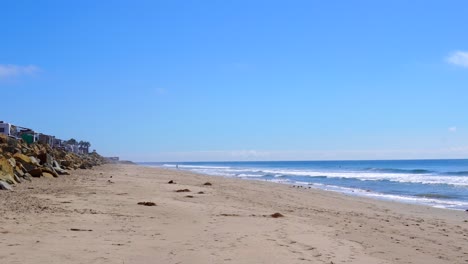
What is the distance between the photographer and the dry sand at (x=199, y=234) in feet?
22.6

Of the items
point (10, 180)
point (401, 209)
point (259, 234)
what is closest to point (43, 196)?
point (10, 180)

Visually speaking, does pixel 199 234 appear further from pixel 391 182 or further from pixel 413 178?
pixel 413 178

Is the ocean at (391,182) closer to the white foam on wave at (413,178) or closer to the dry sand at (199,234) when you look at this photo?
the white foam on wave at (413,178)

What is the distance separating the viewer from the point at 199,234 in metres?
8.68

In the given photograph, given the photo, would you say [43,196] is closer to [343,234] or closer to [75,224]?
[75,224]

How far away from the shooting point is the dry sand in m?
6.89

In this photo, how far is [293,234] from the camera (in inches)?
359

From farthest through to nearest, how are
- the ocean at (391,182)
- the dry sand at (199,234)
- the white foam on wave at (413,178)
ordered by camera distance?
the white foam on wave at (413,178), the ocean at (391,182), the dry sand at (199,234)

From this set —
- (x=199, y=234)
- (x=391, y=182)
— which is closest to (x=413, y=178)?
(x=391, y=182)

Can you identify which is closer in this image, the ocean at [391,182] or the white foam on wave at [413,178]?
the ocean at [391,182]

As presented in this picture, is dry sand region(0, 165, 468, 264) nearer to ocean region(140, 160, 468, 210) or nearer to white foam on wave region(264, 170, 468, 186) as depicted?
ocean region(140, 160, 468, 210)

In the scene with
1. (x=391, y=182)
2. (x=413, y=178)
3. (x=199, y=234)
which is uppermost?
(x=413, y=178)

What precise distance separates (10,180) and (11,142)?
39.2ft

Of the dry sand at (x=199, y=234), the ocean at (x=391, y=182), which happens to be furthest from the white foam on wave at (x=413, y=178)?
the dry sand at (x=199, y=234)
